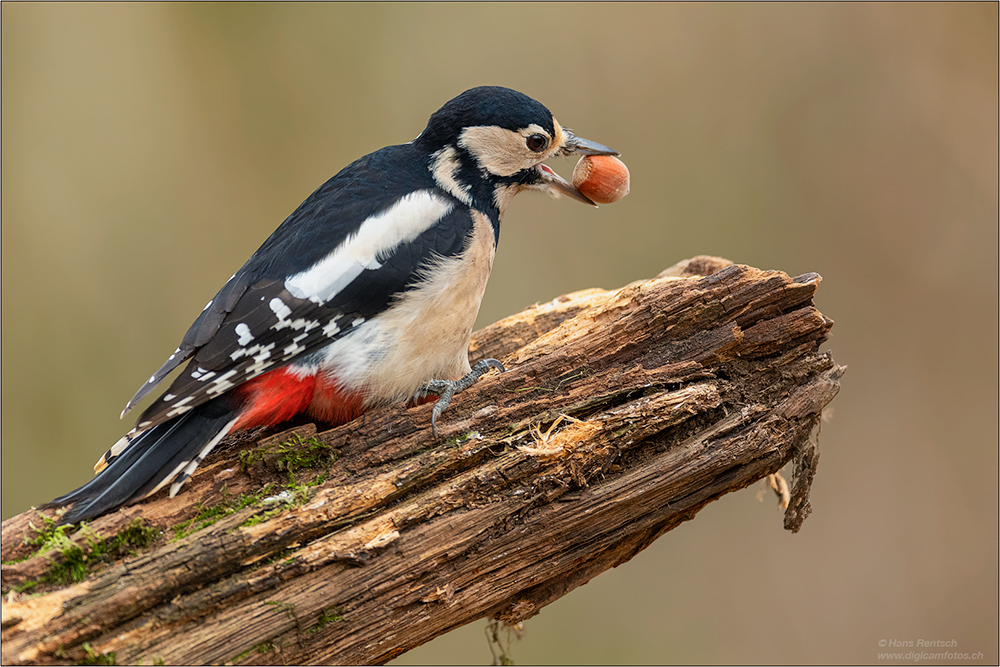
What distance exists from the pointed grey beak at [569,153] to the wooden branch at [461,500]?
533 millimetres

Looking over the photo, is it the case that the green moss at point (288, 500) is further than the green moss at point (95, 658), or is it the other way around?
the green moss at point (288, 500)

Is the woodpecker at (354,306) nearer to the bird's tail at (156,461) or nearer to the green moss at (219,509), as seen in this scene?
the bird's tail at (156,461)

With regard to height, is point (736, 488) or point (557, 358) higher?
point (557, 358)

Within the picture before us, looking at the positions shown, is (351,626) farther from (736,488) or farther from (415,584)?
(736,488)

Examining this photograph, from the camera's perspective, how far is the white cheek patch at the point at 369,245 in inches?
91.2

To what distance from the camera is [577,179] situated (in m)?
2.97

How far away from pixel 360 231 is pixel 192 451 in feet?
2.76

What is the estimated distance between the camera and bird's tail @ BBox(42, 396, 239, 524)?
2.09 metres

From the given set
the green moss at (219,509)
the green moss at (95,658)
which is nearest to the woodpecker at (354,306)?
the green moss at (219,509)

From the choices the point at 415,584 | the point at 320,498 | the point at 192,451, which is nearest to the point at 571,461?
the point at 415,584

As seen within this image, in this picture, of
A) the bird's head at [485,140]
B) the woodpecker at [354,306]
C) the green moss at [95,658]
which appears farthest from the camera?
the bird's head at [485,140]

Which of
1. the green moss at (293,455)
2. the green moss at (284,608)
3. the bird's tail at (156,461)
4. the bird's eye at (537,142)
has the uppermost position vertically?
the bird's eye at (537,142)

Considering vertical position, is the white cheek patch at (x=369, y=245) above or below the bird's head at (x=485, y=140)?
below

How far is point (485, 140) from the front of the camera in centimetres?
271
